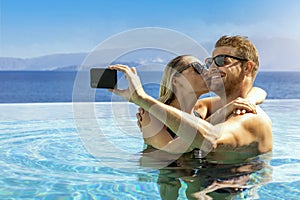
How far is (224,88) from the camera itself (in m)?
2.60

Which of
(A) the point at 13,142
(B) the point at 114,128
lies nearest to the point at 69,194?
(A) the point at 13,142

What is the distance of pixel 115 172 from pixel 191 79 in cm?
101

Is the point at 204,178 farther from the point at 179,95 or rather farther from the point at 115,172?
the point at 115,172

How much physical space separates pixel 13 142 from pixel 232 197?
2.55 meters

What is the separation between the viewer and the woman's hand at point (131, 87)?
1.67m

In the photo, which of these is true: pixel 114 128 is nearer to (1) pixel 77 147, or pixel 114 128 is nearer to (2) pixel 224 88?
(1) pixel 77 147

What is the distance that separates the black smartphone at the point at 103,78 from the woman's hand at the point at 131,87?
46mm

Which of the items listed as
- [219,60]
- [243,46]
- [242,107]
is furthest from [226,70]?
[242,107]

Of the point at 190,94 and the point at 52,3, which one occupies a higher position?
the point at 52,3

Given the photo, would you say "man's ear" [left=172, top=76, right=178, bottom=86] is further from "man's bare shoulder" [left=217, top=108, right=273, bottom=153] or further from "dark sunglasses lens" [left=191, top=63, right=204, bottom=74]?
"man's bare shoulder" [left=217, top=108, right=273, bottom=153]

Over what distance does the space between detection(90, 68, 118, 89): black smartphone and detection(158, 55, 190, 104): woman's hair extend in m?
0.63

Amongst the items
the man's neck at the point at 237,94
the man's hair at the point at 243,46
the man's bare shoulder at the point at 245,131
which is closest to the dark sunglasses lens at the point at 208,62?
the man's hair at the point at 243,46

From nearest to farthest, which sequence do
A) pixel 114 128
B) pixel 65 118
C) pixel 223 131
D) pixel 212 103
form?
pixel 223 131 → pixel 212 103 → pixel 114 128 → pixel 65 118

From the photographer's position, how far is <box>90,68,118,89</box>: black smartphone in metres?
1.80
